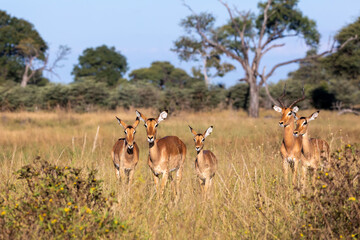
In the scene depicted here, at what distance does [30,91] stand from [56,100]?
15.9ft

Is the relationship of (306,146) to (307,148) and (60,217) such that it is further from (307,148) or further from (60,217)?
(60,217)

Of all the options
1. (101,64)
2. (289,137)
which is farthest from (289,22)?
(101,64)

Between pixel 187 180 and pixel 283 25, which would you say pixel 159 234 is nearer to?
pixel 187 180

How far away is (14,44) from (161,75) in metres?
27.5

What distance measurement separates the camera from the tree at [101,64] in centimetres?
7044

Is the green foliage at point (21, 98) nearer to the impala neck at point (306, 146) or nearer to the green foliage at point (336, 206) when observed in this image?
the impala neck at point (306, 146)

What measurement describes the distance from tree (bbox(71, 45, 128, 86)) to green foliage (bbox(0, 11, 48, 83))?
43.4 feet

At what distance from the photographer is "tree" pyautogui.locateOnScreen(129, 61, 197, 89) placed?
2943 inches

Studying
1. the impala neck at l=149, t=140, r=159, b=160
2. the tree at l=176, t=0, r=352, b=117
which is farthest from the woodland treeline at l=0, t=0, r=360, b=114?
the impala neck at l=149, t=140, r=159, b=160

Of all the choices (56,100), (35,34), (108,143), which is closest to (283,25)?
(56,100)

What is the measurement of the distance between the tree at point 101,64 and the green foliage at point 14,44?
1324cm

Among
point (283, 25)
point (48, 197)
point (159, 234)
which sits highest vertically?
point (283, 25)

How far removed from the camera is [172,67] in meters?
81.9

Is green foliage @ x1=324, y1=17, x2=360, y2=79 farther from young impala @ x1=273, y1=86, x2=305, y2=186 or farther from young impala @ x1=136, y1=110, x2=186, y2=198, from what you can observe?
young impala @ x1=136, y1=110, x2=186, y2=198
